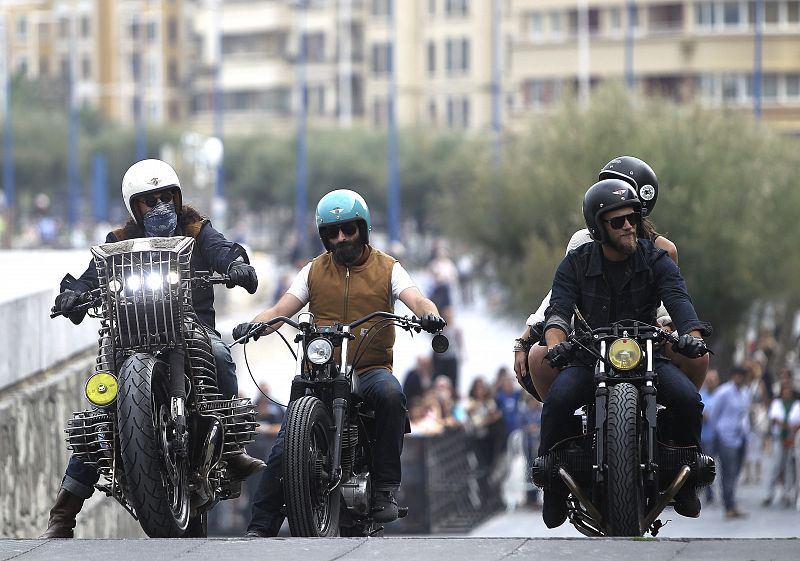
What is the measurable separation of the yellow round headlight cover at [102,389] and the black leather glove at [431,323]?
4.82ft

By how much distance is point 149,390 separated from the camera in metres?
8.09

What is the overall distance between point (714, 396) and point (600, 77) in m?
70.6

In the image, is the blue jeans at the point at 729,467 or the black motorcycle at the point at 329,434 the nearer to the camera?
the black motorcycle at the point at 329,434

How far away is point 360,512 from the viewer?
29.8 ft

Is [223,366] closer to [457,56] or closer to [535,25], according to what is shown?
[535,25]

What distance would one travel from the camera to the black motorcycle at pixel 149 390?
26.5ft

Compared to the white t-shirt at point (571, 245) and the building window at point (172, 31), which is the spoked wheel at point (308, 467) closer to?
the white t-shirt at point (571, 245)

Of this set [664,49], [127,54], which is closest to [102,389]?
[664,49]

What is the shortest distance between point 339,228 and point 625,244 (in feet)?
4.45

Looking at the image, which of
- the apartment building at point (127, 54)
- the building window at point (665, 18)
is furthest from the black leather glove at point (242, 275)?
the apartment building at point (127, 54)

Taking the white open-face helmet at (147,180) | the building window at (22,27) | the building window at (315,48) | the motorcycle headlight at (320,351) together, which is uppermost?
the building window at (22,27)

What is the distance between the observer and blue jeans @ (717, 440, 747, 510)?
21625 mm

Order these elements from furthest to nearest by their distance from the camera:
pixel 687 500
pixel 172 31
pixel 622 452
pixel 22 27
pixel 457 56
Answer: pixel 22 27 → pixel 172 31 → pixel 457 56 → pixel 687 500 → pixel 622 452

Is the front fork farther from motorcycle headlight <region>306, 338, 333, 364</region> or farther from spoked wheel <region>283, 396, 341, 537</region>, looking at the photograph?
motorcycle headlight <region>306, 338, 333, 364</region>
